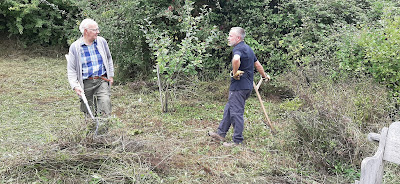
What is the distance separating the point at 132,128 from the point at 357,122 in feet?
11.3

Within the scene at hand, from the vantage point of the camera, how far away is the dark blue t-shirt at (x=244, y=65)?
200 inches

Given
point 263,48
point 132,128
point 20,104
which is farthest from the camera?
point 263,48

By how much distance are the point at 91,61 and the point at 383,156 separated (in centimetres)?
365

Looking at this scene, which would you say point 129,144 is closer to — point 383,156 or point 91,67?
point 91,67

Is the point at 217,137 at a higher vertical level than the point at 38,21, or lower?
lower

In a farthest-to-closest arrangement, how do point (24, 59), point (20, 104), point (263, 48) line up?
point (24, 59) → point (263, 48) → point (20, 104)

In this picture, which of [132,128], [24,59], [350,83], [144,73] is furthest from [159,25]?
[24,59]

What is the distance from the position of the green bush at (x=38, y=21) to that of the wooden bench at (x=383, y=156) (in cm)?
1056

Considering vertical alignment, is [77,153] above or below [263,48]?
below

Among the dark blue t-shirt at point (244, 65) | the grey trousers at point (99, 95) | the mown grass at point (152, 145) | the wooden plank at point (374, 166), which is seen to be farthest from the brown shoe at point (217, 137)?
the wooden plank at point (374, 166)

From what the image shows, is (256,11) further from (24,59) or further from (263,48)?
(24,59)

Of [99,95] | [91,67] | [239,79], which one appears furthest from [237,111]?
[91,67]

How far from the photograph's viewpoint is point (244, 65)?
5.12 metres

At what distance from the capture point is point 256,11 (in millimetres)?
8562
